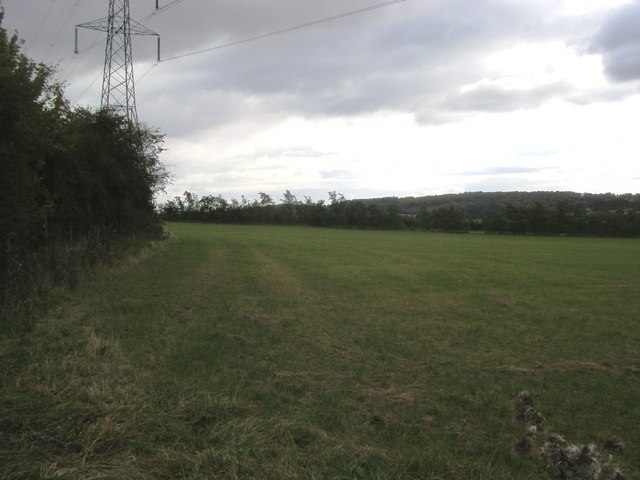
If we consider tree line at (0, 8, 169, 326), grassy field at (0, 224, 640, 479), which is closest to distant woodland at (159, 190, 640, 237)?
tree line at (0, 8, 169, 326)

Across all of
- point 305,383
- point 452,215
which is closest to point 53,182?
point 305,383

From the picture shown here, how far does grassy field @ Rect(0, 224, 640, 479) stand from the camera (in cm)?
357

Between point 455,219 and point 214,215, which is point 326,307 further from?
point 214,215

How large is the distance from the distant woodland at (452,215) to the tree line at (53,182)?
56.2m

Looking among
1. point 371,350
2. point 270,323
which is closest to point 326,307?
point 270,323

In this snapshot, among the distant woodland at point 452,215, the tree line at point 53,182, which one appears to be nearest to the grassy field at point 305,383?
the tree line at point 53,182

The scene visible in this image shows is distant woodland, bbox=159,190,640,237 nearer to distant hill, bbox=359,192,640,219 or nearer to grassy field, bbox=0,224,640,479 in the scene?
distant hill, bbox=359,192,640,219

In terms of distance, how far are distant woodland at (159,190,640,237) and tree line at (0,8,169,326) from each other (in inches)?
2212

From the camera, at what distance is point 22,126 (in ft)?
29.5

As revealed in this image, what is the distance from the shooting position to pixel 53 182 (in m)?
14.9

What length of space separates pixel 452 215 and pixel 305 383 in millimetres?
93309

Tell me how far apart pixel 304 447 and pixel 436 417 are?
2147 mm

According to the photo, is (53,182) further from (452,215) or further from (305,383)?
(452,215)

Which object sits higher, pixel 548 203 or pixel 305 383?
pixel 548 203
